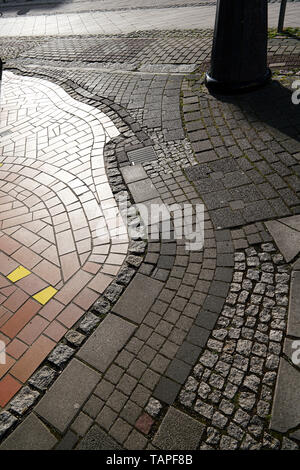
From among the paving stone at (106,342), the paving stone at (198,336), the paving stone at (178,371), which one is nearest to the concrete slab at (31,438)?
the paving stone at (106,342)

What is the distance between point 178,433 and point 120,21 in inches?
515

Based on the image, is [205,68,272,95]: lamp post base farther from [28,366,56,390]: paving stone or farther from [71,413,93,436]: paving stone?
[71,413,93,436]: paving stone

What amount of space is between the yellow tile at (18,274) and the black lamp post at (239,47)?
15.3 ft

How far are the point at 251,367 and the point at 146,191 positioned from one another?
2572 mm

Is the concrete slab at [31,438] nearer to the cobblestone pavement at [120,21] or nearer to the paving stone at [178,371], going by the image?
the paving stone at [178,371]

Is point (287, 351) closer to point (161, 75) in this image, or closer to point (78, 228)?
point (78, 228)

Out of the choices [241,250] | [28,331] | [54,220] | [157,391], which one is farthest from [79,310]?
[241,250]

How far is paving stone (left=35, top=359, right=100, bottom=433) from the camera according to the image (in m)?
2.49

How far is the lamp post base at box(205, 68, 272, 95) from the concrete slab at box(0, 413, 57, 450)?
5.71 m

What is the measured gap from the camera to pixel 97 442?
7.71 ft

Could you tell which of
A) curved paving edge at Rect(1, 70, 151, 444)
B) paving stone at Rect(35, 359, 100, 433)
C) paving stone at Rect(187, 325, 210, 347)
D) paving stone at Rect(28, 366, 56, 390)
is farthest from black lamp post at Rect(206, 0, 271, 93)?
paving stone at Rect(28, 366, 56, 390)

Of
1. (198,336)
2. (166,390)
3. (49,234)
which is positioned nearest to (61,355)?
(166,390)

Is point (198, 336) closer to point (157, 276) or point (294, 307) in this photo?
point (157, 276)

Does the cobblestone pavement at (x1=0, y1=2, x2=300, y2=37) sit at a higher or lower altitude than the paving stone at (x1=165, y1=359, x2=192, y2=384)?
higher
